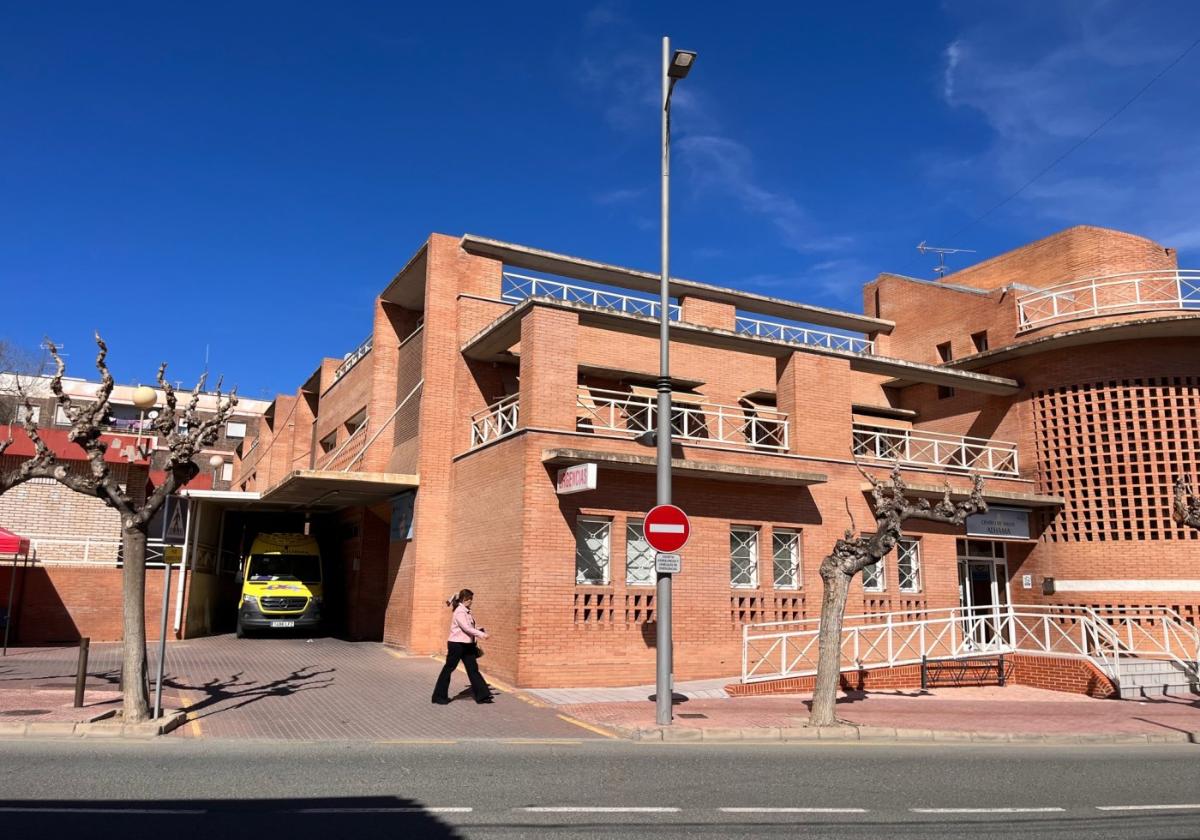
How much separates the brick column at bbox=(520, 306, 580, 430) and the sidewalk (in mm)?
5011

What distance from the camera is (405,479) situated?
63.5 ft

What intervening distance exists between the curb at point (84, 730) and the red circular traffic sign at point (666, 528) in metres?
6.06

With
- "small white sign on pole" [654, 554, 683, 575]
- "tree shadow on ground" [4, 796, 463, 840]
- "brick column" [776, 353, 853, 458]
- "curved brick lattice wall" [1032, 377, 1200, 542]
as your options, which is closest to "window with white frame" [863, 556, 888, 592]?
"brick column" [776, 353, 853, 458]

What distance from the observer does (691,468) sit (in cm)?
1630

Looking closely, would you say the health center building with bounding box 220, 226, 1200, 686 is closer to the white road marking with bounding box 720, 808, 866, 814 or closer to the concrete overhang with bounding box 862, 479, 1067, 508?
the concrete overhang with bounding box 862, 479, 1067, 508

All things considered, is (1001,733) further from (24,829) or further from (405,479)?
(405,479)

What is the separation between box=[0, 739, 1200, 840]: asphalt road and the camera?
6.34 m

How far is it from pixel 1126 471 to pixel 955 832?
55.7ft

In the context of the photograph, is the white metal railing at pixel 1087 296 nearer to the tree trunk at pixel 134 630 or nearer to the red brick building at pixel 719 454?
the red brick building at pixel 719 454

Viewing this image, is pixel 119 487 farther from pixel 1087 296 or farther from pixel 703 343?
pixel 1087 296

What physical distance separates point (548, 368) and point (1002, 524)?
459 inches

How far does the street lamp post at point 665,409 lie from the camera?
11.5 metres

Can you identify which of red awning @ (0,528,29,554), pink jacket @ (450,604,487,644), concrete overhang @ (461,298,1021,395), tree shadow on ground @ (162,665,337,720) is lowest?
tree shadow on ground @ (162,665,337,720)

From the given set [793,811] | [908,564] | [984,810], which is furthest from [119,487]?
[908,564]
